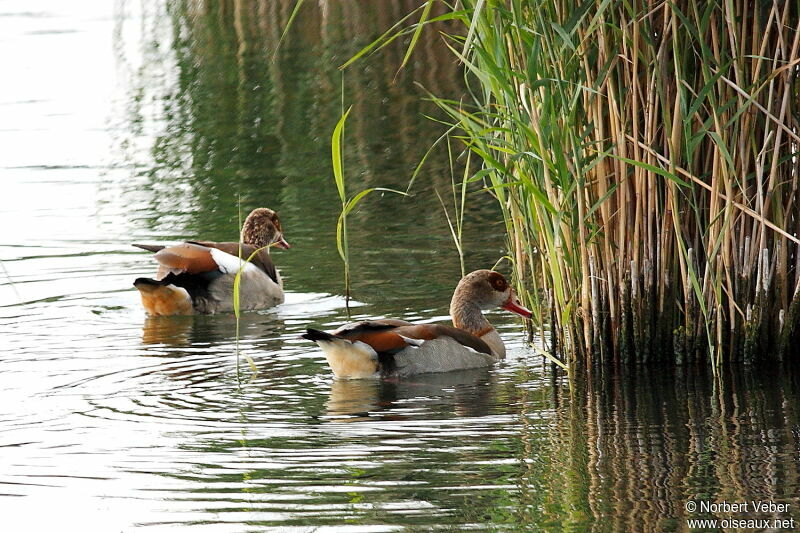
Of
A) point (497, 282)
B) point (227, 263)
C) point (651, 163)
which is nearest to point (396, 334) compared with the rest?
point (497, 282)

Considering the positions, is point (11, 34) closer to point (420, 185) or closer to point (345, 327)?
point (420, 185)

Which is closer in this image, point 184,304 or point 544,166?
point 544,166

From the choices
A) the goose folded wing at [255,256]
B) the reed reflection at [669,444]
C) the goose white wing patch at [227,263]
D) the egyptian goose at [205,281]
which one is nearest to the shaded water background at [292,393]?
the reed reflection at [669,444]

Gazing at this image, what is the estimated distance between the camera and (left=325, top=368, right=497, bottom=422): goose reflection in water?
7.78 meters

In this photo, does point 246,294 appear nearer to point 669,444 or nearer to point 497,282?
point 497,282

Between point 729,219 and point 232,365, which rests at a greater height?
point 729,219

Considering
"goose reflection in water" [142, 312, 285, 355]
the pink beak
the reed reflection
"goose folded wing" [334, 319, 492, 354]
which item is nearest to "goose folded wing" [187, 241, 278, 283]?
"goose reflection in water" [142, 312, 285, 355]

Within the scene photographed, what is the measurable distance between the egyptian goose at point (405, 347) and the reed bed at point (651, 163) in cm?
89

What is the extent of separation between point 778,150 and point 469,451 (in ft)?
7.89

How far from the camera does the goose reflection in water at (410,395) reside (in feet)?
25.5

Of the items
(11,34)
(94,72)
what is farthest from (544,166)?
(11,34)

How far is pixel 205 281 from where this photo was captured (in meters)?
11.4

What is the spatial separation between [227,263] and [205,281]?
315mm

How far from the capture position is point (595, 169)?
7848mm
